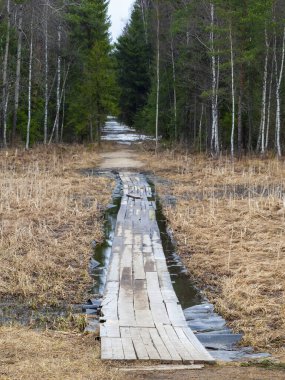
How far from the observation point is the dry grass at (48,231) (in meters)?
9.20

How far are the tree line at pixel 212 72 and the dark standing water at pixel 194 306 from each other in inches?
583

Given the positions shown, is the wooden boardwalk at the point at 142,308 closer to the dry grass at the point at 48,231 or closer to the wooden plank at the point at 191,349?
the wooden plank at the point at 191,349

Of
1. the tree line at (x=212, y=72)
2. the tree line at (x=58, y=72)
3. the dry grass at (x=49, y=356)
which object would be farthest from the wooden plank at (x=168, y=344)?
the tree line at (x=58, y=72)

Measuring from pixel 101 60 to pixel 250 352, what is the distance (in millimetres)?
33541

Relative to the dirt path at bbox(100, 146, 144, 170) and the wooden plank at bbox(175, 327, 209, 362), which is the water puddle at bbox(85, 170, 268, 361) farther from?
the dirt path at bbox(100, 146, 144, 170)

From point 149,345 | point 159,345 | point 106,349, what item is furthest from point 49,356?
point 159,345

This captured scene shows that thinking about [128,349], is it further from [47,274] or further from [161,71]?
[161,71]

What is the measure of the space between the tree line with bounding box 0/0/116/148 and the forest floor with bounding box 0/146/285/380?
40.8ft

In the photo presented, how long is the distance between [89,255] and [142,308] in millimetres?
3447

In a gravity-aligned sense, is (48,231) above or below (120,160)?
below

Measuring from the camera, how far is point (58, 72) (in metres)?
36.2

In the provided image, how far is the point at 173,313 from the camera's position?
26.5ft

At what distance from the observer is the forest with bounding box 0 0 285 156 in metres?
27.9

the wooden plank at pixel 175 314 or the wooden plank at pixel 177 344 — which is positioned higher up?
the wooden plank at pixel 177 344
